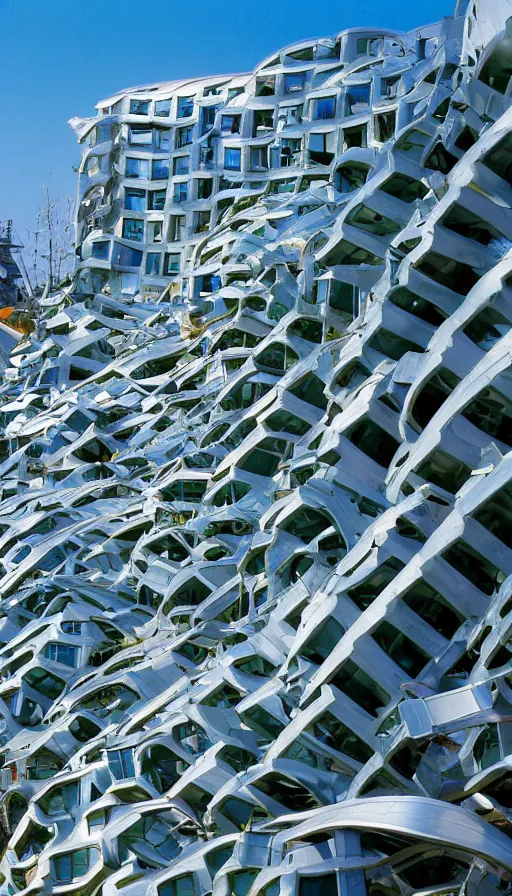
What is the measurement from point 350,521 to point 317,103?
38.4m

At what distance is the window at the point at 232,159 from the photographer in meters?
78.1

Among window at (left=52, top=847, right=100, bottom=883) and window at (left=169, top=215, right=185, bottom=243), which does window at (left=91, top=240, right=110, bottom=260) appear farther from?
window at (left=52, top=847, right=100, bottom=883)

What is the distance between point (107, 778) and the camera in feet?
130

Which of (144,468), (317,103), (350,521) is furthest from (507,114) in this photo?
(317,103)

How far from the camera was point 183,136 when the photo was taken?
8219 cm

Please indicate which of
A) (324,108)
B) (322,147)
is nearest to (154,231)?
(322,147)

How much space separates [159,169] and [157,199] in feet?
4.61

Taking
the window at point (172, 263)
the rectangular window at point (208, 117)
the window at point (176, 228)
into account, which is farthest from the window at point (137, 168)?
the window at point (172, 263)

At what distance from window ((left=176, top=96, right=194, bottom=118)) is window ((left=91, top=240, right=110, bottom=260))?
22.4 feet

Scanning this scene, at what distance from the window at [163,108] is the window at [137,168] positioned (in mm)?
2276

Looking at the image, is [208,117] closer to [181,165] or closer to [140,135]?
[181,165]

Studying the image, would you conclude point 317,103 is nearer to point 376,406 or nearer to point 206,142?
point 206,142

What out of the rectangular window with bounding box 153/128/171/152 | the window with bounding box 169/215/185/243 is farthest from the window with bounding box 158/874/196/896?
the rectangular window with bounding box 153/128/171/152

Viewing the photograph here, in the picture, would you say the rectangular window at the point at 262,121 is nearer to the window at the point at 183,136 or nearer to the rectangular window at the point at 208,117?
the rectangular window at the point at 208,117
